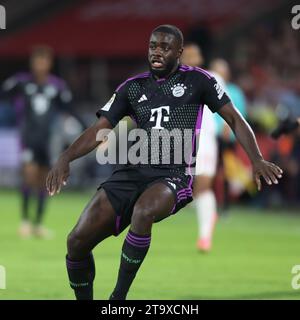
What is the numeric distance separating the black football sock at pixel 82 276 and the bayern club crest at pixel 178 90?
4.79 feet

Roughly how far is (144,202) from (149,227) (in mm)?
197

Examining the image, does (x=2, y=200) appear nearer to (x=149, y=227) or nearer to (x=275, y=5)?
(x=275, y=5)

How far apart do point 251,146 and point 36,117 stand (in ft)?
25.1

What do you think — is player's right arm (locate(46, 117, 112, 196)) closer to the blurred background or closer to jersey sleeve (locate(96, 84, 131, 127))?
jersey sleeve (locate(96, 84, 131, 127))

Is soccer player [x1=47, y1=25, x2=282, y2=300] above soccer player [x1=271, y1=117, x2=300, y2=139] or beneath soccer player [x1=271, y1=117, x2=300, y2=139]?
beneath

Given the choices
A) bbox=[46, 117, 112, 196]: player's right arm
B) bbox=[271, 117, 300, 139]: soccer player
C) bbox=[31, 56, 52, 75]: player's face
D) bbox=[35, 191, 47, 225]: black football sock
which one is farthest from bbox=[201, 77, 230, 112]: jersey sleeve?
bbox=[35, 191, 47, 225]: black football sock

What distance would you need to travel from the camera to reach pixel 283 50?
80.1 ft

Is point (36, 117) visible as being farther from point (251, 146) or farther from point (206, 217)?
point (251, 146)

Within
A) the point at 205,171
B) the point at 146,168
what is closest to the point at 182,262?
the point at 205,171

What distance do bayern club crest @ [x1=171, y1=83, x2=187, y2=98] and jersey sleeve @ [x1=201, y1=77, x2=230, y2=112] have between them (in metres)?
0.16

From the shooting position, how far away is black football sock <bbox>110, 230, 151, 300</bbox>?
7633mm

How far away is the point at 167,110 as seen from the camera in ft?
26.5

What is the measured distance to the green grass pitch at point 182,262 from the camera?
931 centimetres
